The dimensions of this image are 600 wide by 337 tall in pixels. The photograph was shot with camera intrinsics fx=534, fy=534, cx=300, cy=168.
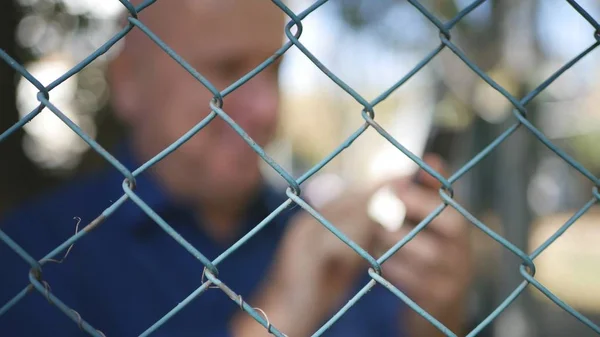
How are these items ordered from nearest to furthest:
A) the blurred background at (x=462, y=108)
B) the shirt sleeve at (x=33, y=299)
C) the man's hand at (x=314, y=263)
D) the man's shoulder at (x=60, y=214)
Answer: the man's hand at (x=314, y=263) → the shirt sleeve at (x=33, y=299) → the man's shoulder at (x=60, y=214) → the blurred background at (x=462, y=108)

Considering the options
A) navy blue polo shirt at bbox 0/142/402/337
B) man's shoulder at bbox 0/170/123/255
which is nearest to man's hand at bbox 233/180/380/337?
navy blue polo shirt at bbox 0/142/402/337

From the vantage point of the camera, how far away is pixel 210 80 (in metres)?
1.44

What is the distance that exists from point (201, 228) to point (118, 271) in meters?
0.27

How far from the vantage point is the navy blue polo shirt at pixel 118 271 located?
1.41 metres

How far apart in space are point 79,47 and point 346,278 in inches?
104

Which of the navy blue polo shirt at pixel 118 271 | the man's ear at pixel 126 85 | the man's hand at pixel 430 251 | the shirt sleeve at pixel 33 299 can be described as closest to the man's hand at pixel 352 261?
the man's hand at pixel 430 251

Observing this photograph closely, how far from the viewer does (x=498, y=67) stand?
3811mm

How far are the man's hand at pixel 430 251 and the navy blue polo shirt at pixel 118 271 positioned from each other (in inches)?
16.2

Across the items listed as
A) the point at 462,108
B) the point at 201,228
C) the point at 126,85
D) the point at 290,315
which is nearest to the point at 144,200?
the point at 201,228

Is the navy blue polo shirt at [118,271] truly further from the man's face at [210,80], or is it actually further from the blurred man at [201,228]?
the man's face at [210,80]

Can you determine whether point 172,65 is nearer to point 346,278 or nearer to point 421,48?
point 346,278

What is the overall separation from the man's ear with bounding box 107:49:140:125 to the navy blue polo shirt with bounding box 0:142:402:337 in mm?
138

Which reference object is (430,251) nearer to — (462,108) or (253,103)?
(253,103)

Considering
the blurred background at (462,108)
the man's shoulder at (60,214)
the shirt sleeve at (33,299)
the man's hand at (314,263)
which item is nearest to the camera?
the man's hand at (314,263)
